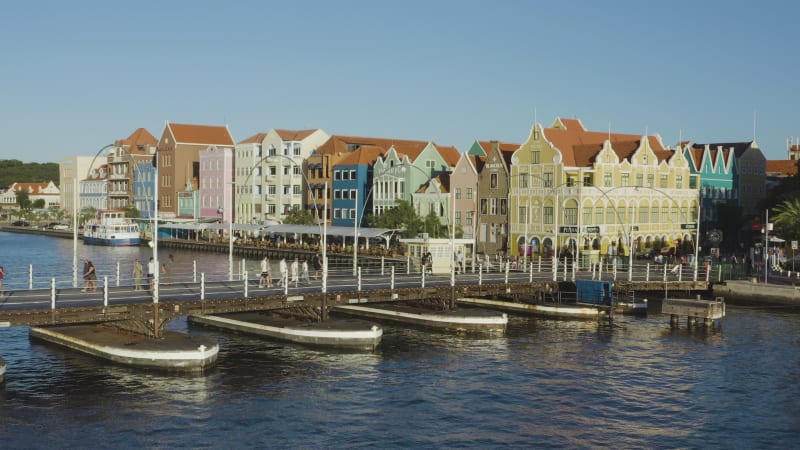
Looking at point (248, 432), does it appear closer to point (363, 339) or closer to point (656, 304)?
point (363, 339)

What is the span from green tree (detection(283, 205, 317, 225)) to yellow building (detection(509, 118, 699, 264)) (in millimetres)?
35395

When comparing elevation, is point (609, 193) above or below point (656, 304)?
above

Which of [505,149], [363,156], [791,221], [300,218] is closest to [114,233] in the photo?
[300,218]

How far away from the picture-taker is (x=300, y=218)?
12325 cm

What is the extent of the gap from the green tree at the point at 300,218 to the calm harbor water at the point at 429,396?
69.7m

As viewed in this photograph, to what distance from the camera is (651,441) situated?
32.6 meters

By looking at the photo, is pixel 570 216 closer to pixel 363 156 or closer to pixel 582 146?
pixel 582 146

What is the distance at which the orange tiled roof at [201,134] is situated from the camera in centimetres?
16612

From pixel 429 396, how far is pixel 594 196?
56.3 metres

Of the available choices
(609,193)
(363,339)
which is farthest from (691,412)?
(609,193)

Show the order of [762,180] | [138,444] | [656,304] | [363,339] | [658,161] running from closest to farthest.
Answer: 1. [138,444]
2. [363,339]
3. [656,304]
4. [658,161]
5. [762,180]

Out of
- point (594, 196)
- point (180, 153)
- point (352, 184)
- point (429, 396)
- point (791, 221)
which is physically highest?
point (180, 153)

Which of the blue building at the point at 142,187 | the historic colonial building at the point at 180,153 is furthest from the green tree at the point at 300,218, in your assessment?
the blue building at the point at 142,187

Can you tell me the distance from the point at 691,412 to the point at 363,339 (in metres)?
18.6
